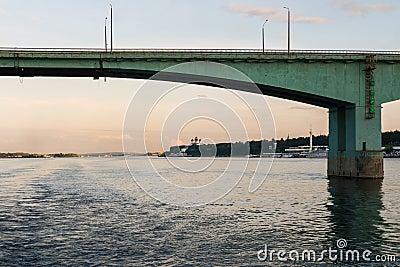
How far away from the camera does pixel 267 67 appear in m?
57.7

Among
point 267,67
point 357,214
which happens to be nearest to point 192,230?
point 357,214

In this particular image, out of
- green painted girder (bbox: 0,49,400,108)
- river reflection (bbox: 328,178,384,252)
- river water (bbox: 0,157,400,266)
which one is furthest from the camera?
green painted girder (bbox: 0,49,400,108)

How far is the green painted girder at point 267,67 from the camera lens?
2179 inches

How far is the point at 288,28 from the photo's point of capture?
198 ft

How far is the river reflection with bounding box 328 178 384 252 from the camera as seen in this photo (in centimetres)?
2457

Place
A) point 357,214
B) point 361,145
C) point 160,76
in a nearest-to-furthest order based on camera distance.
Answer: point 357,214
point 361,145
point 160,76

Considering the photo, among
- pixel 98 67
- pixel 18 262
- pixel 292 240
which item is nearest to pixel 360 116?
pixel 98 67

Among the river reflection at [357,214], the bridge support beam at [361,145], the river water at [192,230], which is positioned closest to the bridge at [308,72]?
the bridge support beam at [361,145]

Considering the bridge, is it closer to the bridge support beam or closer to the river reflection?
the bridge support beam

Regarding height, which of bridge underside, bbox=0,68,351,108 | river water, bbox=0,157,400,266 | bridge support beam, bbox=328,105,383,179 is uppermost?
bridge underside, bbox=0,68,351,108

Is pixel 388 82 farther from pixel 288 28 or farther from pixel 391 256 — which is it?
pixel 391 256

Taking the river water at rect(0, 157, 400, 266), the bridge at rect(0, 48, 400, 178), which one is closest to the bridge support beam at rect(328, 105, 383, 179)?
the bridge at rect(0, 48, 400, 178)

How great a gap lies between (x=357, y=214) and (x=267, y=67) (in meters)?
27.3

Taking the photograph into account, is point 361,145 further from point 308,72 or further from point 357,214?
point 357,214
